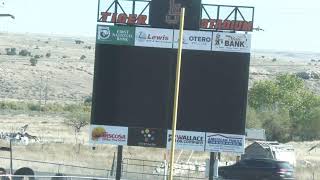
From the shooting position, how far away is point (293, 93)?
288 feet

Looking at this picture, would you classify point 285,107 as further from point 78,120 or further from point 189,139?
point 189,139

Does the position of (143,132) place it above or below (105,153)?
above

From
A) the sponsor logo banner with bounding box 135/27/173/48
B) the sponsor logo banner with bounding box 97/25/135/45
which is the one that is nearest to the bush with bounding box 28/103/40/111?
the sponsor logo banner with bounding box 97/25/135/45

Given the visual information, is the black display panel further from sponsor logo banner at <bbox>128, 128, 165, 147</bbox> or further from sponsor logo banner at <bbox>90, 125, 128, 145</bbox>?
sponsor logo banner at <bbox>90, 125, 128, 145</bbox>

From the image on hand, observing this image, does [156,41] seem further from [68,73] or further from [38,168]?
[68,73]

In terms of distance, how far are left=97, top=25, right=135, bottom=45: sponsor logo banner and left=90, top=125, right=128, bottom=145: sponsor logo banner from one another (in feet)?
8.15

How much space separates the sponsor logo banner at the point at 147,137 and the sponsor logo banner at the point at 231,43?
2903 mm

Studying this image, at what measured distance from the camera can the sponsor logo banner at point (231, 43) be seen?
920 inches

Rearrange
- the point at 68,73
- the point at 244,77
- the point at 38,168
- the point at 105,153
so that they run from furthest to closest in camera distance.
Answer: the point at 68,73 < the point at 105,153 < the point at 38,168 < the point at 244,77

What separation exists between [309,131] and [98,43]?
53895mm

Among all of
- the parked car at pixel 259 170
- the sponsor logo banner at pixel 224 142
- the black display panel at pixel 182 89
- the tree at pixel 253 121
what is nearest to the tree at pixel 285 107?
the tree at pixel 253 121

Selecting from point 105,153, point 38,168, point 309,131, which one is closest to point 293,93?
point 309,131

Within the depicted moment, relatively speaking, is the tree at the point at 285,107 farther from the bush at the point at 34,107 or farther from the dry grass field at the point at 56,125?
the bush at the point at 34,107

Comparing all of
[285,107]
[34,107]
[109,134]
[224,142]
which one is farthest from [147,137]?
[34,107]
